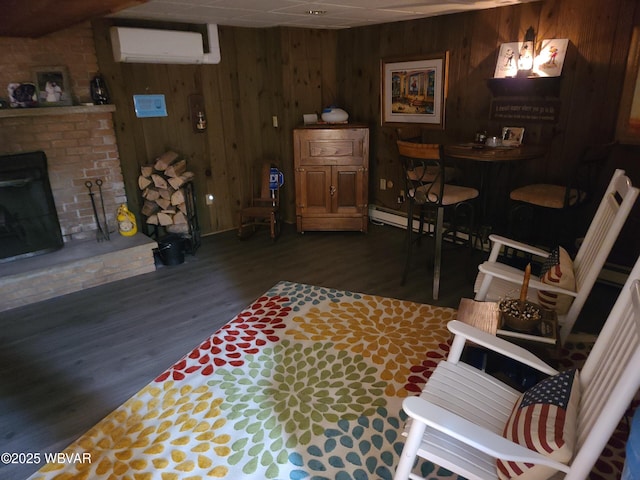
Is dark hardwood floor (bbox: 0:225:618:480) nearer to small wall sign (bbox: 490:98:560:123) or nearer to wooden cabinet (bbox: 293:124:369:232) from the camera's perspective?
wooden cabinet (bbox: 293:124:369:232)

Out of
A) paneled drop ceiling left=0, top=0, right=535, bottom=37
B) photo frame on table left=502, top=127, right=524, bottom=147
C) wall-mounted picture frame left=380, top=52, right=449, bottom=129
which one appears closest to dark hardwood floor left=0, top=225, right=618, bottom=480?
photo frame on table left=502, top=127, right=524, bottom=147

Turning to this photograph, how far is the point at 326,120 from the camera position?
4.66 meters

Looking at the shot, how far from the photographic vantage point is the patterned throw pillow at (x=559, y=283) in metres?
2.03

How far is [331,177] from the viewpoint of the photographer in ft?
14.9

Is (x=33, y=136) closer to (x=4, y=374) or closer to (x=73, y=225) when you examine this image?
(x=73, y=225)

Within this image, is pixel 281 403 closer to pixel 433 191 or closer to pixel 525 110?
pixel 433 191

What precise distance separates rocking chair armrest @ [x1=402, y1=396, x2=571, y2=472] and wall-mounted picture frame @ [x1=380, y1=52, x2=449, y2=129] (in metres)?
3.47

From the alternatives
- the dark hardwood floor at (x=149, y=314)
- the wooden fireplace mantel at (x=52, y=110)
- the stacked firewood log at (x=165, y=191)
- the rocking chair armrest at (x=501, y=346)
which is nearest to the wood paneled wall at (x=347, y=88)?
the stacked firewood log at (x=165, y=191)

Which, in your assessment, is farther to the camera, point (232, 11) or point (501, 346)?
point (232, 11)

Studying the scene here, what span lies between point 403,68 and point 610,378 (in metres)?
3.83

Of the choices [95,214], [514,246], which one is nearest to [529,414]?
[514,246]

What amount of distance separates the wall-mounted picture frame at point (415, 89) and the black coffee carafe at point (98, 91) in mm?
2725

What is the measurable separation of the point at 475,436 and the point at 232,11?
11.8ft

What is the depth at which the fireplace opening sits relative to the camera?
340 centimetres
